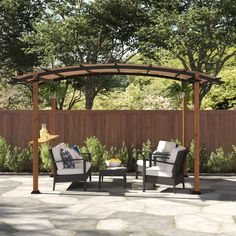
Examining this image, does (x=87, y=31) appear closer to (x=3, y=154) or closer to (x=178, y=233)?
(x=3, y=154)

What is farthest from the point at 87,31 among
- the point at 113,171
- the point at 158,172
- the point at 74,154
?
the point at 158,172

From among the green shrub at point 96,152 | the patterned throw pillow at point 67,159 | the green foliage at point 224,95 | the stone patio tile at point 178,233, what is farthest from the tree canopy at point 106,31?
the stone patio tile at point 178,233

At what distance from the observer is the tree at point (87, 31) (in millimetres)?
21641

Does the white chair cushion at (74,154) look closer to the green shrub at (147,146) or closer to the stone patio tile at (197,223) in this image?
the green shrub at (147,146)

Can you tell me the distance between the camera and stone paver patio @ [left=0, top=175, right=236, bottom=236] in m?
6.84

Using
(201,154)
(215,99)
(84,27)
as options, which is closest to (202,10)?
(84,27)

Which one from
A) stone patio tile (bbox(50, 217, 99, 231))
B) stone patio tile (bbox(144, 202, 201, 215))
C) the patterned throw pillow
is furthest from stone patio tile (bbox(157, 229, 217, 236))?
the patterned throw pillow

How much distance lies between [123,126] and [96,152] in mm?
1278

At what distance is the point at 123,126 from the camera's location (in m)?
14.4

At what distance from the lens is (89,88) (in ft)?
78.3

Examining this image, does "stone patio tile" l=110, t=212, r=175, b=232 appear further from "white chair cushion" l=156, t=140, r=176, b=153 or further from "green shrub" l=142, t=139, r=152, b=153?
"green shrub" l=142, t=139, r=152, b=153

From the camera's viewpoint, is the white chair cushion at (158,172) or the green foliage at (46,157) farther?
the green foliage at (46,157)

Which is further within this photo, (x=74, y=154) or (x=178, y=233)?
(x=74, y=154)

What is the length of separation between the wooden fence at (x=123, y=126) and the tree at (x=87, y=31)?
7.94m
